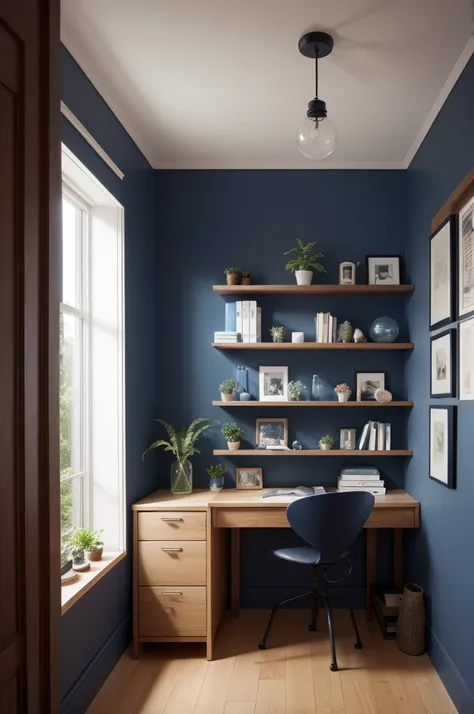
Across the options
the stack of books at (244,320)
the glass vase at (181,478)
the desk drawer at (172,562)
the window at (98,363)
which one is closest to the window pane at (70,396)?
the window at (98,363)

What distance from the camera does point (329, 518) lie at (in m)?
3.07

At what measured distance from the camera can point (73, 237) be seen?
122 inches

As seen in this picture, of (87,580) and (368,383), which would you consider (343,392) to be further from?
(87,580)

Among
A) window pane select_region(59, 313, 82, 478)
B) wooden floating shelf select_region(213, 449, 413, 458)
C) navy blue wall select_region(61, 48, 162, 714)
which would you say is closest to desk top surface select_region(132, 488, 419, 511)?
navy blue wall select_region(61, 48, 162, 714)

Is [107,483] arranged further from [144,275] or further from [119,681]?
[144,275]

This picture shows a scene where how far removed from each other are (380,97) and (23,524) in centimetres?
269

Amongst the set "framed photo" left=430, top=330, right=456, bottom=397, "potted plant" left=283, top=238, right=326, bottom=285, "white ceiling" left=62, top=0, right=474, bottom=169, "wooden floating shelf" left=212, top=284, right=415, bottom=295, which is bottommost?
"framed photo" left=430, top=330, right=456, bottom=397

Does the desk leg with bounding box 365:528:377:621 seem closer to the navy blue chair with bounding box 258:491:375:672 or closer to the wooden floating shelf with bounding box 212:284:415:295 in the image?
the navy blue chair with bounding box 258:491:375:672

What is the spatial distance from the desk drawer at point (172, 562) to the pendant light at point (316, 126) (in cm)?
200

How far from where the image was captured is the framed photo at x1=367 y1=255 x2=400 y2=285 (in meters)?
3.87

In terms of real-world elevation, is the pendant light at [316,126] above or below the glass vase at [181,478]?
above

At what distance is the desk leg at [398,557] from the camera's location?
3744 millimetres

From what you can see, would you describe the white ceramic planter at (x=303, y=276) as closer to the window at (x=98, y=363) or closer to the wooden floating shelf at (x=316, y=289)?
the wooden floating shelf at (x=316, y=289)

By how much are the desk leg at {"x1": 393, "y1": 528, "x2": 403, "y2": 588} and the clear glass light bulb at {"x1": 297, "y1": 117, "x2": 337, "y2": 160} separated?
2331mm
